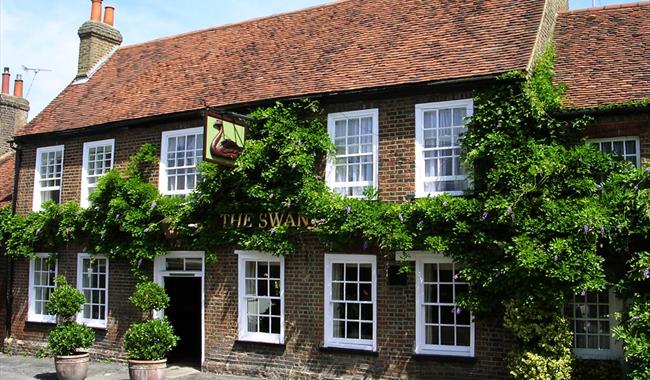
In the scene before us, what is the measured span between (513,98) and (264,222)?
5612 mm

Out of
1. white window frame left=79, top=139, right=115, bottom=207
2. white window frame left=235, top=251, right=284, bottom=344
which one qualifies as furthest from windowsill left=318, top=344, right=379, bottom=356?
white window frame left=79, top=139, right=115, bottom=207

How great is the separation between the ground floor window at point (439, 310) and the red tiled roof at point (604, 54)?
149 inches

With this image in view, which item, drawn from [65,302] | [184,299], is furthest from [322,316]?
[65,302]

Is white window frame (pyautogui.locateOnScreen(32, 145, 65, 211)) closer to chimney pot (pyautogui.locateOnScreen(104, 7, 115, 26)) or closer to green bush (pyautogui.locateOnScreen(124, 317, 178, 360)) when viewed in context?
chimney pot (pyautogui.locateOnScreen(104, 7, 115, 26))

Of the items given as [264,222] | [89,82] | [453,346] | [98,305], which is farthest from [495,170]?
[89,82]

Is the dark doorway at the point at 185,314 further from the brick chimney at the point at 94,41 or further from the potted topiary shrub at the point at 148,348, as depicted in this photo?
the brick chimney at the point at 94,41

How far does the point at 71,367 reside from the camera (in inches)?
564

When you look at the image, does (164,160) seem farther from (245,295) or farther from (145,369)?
(145,369)

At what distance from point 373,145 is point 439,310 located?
3465 millimetres

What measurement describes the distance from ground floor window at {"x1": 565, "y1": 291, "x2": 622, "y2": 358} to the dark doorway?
8.84m

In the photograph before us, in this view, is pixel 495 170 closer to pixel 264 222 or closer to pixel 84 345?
pixel 264 222

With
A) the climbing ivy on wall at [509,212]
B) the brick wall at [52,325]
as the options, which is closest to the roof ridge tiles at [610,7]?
the climbing ivy on wall at [509,212]

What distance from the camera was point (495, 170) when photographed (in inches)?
468

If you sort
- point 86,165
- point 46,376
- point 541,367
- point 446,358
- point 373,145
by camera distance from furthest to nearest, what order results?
1. point 86,165
2. point 46,376
3. point 373,145
4. point 446,358
5. point 541,367
